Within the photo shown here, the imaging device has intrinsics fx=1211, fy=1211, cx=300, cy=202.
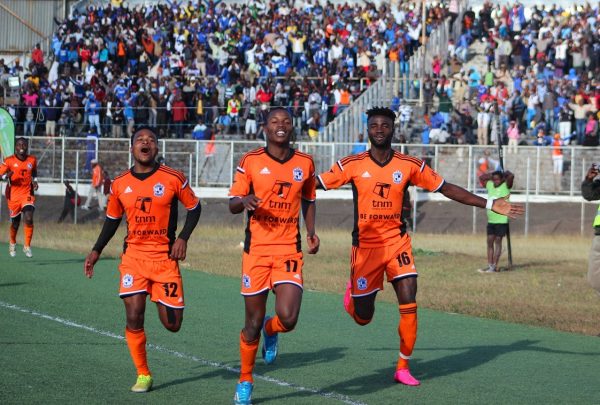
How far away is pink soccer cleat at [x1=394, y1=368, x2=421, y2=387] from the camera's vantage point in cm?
1005

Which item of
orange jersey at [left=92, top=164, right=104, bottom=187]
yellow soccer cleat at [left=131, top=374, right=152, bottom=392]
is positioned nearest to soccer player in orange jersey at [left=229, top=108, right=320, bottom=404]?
yellow soccer cleat at [left=131, top=374, right=152, bottom=392]

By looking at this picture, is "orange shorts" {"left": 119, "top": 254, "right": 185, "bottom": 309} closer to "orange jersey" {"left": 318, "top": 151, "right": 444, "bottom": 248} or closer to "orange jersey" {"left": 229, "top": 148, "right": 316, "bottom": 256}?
"orange jersey" {"left": 229, "top": 148, "right": 316, "bottom": 256}

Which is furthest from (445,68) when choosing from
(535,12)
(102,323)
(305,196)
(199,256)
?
(305,196)

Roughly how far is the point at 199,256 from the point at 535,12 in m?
20.7

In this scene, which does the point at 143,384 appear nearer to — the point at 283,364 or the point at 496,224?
the point at 283,364

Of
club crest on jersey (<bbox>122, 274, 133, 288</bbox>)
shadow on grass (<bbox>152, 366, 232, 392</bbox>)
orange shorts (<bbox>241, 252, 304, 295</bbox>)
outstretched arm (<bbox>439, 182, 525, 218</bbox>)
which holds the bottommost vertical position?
shadow on grass (<bbox>152, 366, 232, 392</bbox>)

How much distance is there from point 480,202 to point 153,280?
2809 millimetres

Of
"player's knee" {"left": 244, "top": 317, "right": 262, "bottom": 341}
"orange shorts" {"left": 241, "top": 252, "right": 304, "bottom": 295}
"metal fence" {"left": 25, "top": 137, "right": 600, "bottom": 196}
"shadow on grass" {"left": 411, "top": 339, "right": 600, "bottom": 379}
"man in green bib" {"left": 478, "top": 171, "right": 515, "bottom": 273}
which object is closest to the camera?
"player's knee" {"left": 244, "top": 317, "right": 262, "bottom": 341}

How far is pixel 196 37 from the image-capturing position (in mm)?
43156

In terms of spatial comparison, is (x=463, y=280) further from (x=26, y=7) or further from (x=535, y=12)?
(x=26, y=7)

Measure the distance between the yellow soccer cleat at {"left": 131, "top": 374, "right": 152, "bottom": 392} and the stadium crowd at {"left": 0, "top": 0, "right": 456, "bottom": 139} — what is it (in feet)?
89.1

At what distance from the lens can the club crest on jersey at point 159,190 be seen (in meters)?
9.88

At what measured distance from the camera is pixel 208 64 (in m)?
41.5

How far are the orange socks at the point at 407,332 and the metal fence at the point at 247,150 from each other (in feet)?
74.5
